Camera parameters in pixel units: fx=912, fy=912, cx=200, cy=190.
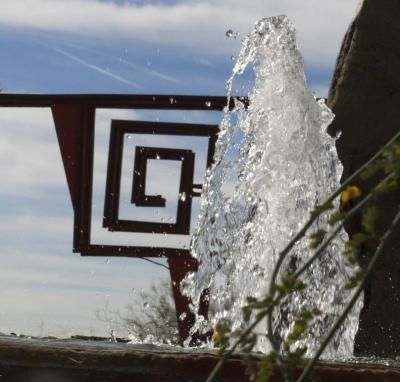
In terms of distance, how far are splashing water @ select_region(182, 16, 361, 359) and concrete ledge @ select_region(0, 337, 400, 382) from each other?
2.78m

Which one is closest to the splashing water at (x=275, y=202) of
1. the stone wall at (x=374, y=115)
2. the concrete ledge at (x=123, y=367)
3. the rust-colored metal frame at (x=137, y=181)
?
the stone wall at (x=374, y=115)

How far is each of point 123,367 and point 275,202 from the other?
10.2 feet

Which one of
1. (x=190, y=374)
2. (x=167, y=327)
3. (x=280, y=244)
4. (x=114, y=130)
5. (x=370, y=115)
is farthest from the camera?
(x=167, y=327)

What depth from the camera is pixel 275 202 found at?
16.5 ft

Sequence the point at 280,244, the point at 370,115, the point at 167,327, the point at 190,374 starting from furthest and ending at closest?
the point at 167,327 → the point at 370,115 → the point at 280,244 → the point at 190,374

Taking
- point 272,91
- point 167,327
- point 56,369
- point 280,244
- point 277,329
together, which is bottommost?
point 167,327

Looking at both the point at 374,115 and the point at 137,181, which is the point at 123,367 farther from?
the point at 137,181

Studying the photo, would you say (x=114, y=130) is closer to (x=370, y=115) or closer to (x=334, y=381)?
(x=370, y=115)

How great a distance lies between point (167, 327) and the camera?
10.5m

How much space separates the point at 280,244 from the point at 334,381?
289 centimetres

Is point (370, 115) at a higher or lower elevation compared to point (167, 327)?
higher

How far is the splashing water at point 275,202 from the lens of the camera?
16.3 feet

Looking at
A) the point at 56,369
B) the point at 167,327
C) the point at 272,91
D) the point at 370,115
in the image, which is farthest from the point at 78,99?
the point at 56,369

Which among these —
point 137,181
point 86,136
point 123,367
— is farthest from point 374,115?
point 123,367
